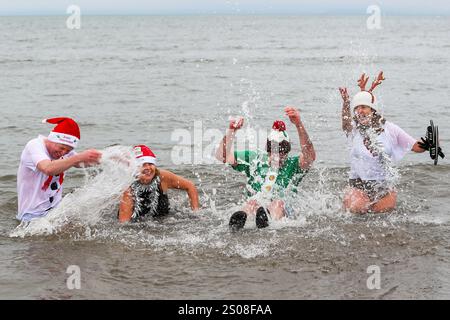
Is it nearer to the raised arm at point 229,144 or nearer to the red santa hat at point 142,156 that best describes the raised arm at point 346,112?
the raised arm at point 229,144

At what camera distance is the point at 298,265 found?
6.56 metres

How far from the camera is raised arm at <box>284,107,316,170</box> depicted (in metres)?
7.25

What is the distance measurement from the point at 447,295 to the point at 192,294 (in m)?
2.42

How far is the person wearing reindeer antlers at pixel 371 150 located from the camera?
26.6 feet

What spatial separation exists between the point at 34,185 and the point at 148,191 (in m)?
1.50

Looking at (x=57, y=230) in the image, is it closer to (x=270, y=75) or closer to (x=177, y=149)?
(x=177, y=149)

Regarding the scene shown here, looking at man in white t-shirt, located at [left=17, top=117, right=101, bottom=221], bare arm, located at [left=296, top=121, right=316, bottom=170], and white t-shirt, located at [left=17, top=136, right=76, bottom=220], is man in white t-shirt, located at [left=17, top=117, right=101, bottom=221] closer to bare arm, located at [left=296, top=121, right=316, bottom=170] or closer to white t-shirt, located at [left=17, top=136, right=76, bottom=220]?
white t-shirt, located at [left=17, top=136, right=76, bottom=220]

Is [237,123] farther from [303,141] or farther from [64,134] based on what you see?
[64,134]

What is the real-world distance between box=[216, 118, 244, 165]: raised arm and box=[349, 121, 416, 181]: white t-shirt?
5.72ft

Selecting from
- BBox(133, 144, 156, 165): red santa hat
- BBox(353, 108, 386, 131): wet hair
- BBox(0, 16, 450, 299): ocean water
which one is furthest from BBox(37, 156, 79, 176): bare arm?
BBox(353, 108, 386, 131): wet hair

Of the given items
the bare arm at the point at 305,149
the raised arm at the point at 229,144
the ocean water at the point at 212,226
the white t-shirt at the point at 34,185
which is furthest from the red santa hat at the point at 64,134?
the bare arm at the point at 305,149

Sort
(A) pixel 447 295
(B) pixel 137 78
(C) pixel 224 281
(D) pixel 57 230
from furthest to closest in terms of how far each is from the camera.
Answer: (B) pixel 137 78, (D) pixel 57 230, (C) pixel 224 281, (A) pixel 447 295

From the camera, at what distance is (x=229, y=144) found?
24.8 feet

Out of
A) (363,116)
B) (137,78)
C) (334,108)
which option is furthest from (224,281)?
(137,78)
